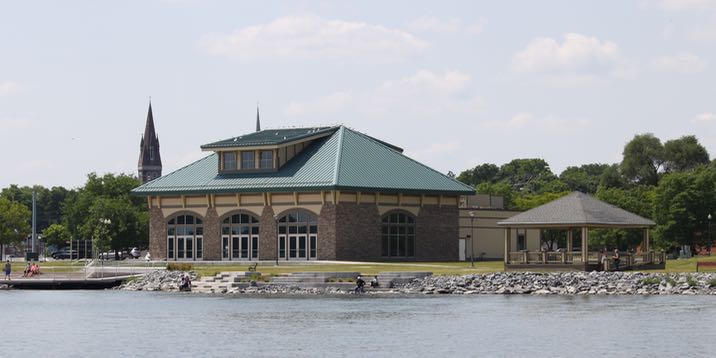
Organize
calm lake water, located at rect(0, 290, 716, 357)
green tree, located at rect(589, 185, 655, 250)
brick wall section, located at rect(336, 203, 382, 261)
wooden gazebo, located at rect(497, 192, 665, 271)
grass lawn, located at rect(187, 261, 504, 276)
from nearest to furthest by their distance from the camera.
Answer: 1. calm lake water, located at rect(0, 290, 716, 357)
2. wooden gazebo, located at rect(497, 192, 665, 271)
3. grass lawn, located at rect(187, 261, 504, 276)
4. brick wall section, located at rect(336, 203, 382, 261)
5. green tree, located at rect(589, 185, 655, 250)

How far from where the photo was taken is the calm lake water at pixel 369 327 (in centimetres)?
4491

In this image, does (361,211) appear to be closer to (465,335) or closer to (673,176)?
(673,176)

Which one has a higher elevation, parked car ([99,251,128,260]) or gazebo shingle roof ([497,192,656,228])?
gazebo shingle roof ([497,192,656,228])

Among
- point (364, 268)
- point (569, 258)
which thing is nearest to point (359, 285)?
point (364, 268)

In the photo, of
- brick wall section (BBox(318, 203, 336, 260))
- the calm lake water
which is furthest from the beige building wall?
the calm lake water

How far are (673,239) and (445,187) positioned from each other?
25678 millimetres

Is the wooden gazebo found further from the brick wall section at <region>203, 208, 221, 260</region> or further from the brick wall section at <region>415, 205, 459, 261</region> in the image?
the brick wall section at <region>203, 208, 221, 260</region>

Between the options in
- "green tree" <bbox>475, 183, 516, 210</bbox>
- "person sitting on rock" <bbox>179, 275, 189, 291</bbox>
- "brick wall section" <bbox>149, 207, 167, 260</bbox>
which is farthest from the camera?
"green tree" <bbox>475, 183, 516, 210</bbox>

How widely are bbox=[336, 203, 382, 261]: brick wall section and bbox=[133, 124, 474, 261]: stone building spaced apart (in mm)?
71

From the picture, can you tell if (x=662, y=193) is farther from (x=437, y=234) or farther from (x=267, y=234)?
(x=267, y=234)

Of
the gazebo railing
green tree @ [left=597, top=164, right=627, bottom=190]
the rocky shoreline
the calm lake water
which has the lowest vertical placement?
the calm lake water

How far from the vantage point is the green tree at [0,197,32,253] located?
145 metres

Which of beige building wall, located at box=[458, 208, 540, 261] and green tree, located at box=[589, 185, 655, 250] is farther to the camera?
green tree, located at box=[589, 185, 655, 250]

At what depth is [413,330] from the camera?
50906 millimetres
